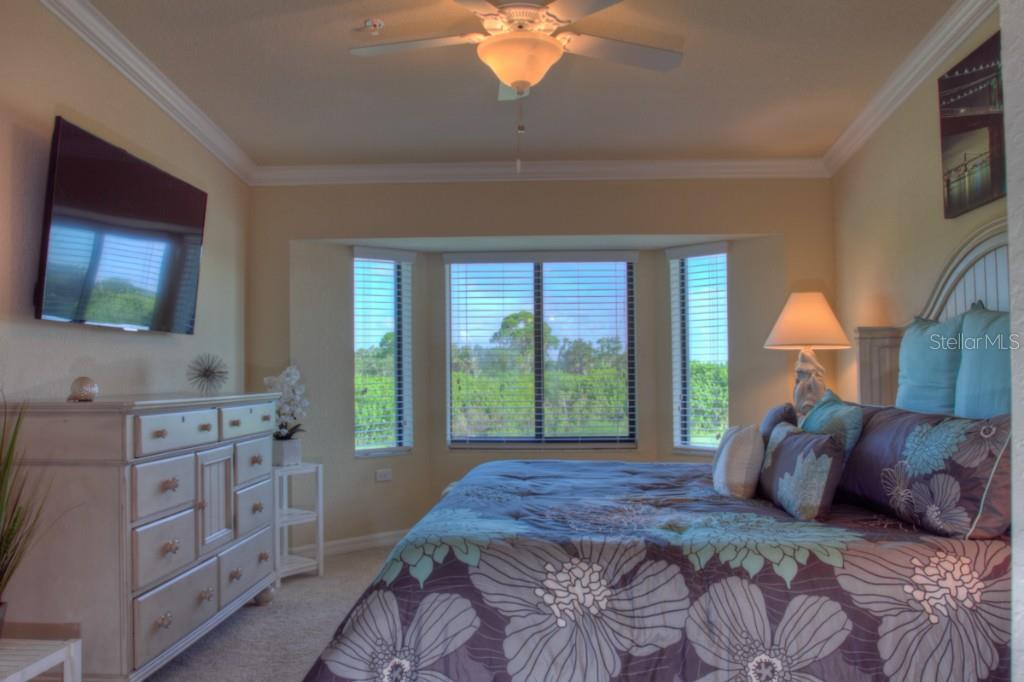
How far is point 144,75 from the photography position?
3.20 meters

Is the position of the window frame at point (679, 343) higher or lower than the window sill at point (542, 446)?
higher

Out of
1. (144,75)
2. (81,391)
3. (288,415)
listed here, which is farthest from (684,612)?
(144,75)

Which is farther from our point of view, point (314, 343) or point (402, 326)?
point (402, 326)

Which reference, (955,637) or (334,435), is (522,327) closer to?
(334,435)

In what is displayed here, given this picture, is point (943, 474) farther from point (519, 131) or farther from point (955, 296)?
point (519, 131)

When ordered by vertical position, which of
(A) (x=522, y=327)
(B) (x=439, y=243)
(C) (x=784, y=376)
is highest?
(B) (x=439, y=243)

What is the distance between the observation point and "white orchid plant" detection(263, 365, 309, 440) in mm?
4176

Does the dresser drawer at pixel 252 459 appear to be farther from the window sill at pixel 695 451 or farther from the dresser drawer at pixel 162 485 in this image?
the window sill at pixel 695 451

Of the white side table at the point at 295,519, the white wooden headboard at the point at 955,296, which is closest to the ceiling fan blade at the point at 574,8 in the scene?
the white wooden headboard at the point at 955,296

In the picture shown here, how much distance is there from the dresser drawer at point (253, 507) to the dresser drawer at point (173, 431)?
40cm

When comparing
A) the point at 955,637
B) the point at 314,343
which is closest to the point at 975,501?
the point at 955,637

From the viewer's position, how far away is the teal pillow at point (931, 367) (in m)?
2.62

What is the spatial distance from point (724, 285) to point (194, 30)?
3.59m

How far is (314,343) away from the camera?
15.4ft
